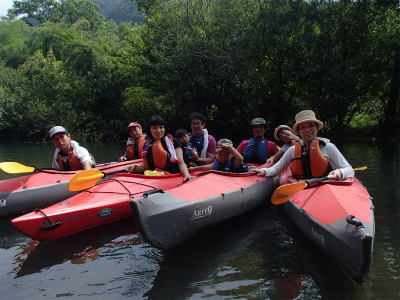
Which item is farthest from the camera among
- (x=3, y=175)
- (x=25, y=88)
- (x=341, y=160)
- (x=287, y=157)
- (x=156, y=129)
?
(x=25, y=88)

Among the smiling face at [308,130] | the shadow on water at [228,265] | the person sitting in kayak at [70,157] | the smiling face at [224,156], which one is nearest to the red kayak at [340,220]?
the shadow on water at [228,265]

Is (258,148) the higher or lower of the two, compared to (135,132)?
lower

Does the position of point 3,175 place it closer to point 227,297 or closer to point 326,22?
point 227,297

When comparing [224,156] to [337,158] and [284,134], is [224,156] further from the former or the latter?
[337,158]

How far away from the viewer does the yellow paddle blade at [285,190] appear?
3.35 metres

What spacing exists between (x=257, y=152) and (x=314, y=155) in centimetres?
181

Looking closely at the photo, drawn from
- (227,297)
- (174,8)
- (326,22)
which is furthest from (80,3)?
(227,297)

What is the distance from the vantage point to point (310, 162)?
390cm

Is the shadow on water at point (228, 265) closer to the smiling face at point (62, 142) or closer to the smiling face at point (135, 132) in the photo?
the smiling face at point (62, 142)

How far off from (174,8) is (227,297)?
13.7 m

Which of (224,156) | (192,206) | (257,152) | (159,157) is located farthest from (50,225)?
(257,152)

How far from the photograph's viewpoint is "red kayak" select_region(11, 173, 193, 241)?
3371 millimetres

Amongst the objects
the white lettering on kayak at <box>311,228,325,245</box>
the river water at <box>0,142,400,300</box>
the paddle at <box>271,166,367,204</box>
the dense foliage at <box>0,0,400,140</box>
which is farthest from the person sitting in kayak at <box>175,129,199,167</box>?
the dense foliage at <box>0,0,400,140</box>

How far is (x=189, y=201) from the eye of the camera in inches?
132
